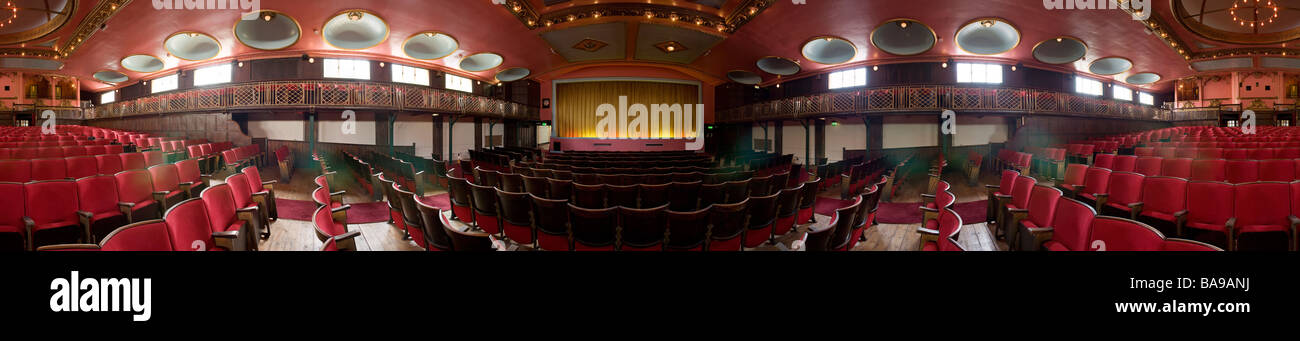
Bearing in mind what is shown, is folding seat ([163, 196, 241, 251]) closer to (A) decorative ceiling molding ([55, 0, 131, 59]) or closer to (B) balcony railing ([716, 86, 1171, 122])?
(A) decorative ceiling molding ([55, 0, 131, 59])

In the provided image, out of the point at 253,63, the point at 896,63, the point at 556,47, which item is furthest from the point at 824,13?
the point at 253,63

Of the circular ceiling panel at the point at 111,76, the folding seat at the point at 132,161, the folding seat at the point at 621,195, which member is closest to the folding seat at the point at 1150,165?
the folding seat at the point at 621,195

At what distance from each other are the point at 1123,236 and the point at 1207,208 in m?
2.65

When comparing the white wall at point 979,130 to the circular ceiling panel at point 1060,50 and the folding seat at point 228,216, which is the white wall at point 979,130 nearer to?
the circular ceiling panel at point 1060,50

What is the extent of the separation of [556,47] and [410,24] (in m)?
4.03

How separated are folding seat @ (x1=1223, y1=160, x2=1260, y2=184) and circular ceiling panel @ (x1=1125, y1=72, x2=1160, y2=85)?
15.9 metres

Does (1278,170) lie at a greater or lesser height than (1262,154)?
lesser

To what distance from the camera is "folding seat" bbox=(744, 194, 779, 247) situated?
4.17m

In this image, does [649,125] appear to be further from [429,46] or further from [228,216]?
[228,216]

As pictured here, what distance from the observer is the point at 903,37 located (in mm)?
12609

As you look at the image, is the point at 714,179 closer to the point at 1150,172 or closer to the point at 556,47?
the point at 1150,172

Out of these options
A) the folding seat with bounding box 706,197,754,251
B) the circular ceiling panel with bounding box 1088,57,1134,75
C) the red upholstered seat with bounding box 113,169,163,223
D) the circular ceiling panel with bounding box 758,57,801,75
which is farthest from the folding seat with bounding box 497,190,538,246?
the circular ceiling panel with bounding box 1088,57,1134,75

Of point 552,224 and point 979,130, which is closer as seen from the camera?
point 552,224

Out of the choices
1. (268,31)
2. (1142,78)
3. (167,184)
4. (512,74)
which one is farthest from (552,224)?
(1142,78)
